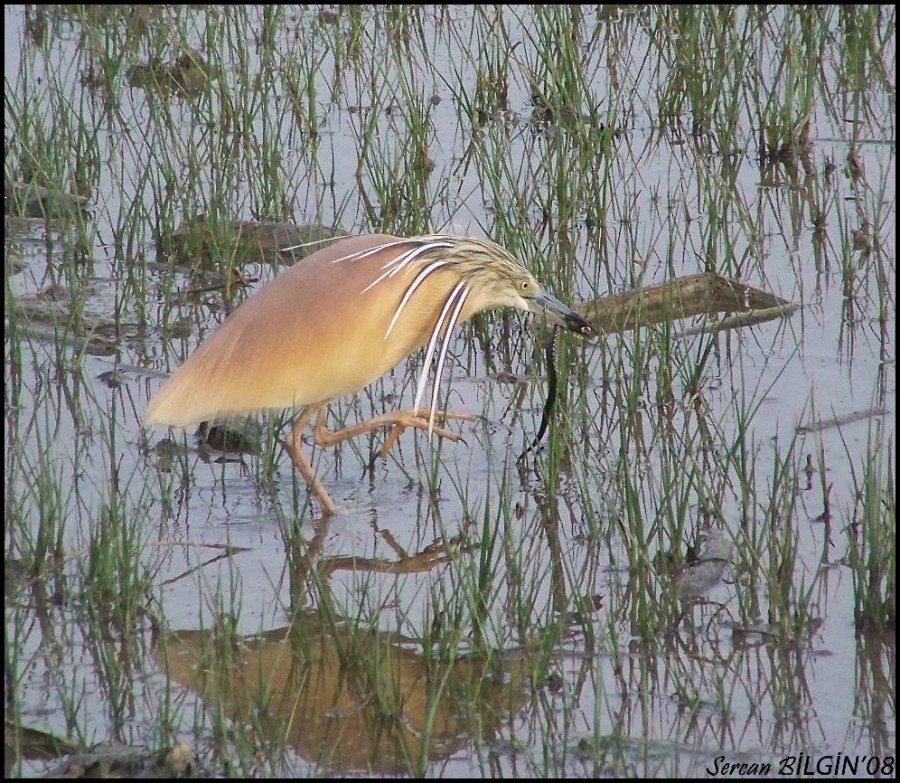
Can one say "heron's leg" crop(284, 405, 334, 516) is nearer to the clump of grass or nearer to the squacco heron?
the squacco heron

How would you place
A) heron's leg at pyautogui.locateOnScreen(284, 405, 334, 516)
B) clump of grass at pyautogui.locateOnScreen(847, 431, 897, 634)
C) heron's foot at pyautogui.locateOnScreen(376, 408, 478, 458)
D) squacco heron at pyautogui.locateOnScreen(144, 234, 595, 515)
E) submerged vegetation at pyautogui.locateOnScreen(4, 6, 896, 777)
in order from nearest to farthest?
submerged vegetation at pyautogui.locateOnScreen(4, 6, 896, 777) → clump of grass at pyautogui.locateOnScreen(847, 431, 897, 634) → squacco heron at pyautogui.locateOnScreen(144, 234, 595, 515) → heron's leg at pyautogui.locateOnScreen(284, 405, 334, 516) → heron's foot at pyautogui.locateOnScreen(376, 408, 478, 458)

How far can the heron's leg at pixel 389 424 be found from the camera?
4742 mm

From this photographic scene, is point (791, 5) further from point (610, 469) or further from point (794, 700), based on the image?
point (794, 700)

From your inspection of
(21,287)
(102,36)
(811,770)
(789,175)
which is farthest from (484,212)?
(811,770)

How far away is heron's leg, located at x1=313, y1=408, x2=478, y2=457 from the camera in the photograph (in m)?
4.74

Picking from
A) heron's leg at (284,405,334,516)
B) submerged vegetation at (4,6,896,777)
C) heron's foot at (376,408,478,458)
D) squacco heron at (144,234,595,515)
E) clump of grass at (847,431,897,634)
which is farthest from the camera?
heron's foot at (376,408,478,458)

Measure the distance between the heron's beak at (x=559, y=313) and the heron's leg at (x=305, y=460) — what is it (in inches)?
30.7

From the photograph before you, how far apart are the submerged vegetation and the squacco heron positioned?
0.73ft

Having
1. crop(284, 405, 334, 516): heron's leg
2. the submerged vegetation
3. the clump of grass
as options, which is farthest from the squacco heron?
the clump of grass

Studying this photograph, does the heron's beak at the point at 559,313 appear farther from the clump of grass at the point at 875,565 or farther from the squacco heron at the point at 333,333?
the clump of grass at the point at 875,565


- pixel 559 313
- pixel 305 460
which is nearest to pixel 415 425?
pixel 305 460

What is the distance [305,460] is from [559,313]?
0.95 metres

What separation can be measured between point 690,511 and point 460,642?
2.98ft

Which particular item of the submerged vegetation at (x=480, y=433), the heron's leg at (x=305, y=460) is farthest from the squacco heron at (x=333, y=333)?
the submerged vegetation at (x=480, y=433)
